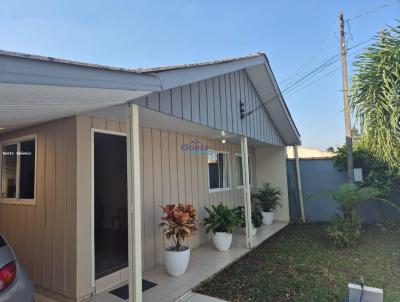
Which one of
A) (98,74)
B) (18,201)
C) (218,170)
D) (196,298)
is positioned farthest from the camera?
(218,170)

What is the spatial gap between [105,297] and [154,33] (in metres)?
8.49

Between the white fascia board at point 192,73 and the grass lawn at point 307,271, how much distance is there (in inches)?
115

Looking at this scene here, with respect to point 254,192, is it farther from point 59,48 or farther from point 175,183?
point 59,48

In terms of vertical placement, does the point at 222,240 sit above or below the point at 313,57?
below

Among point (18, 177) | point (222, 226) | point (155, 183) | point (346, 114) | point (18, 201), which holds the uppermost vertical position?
point (346, 114)

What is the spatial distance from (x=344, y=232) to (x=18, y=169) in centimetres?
671

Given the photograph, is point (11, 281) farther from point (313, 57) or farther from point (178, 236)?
point (313, 57)

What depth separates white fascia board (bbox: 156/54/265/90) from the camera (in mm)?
2949

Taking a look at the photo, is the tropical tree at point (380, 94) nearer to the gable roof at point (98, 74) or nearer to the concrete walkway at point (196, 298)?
the gable roof at point (98, 74)

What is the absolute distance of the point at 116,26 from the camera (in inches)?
328

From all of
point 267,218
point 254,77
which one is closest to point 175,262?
point 254,77

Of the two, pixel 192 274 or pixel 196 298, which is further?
pixel 192 274

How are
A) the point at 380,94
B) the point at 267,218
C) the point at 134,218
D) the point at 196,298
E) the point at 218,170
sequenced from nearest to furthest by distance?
the point at 134,218, the point at 196,298, the point at 380,94, the point at 218,170, the point at 267,218

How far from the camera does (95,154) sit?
12.8 ft
